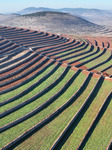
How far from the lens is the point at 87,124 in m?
22.4

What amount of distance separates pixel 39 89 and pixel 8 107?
7.48 metres

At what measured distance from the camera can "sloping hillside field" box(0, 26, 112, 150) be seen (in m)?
19.8

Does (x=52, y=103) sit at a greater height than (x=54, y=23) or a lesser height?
lesser

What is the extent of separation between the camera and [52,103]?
2628 cm

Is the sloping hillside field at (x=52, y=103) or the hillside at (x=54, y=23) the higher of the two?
the hillside at (x=54, y=23)

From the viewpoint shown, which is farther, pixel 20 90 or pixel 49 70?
pixel 49 70

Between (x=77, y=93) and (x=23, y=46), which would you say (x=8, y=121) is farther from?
(x=23, y=46)

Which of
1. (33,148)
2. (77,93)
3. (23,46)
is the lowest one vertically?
(33,148)

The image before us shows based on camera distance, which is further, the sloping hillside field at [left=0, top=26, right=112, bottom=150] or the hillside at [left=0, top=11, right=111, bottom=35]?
the hillside at [left=0, top=11, right=111, bottom=35]

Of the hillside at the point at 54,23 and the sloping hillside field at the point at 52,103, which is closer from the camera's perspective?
the sloping hillside field at the point at 52,103

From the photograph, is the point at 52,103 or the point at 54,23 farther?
the point at 54,23

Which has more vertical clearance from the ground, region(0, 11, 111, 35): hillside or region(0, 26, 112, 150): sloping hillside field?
region(0, 11, 111, 35): hillside

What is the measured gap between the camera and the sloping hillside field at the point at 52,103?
19844 millimetres

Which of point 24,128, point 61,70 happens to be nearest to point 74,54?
point 61,70
